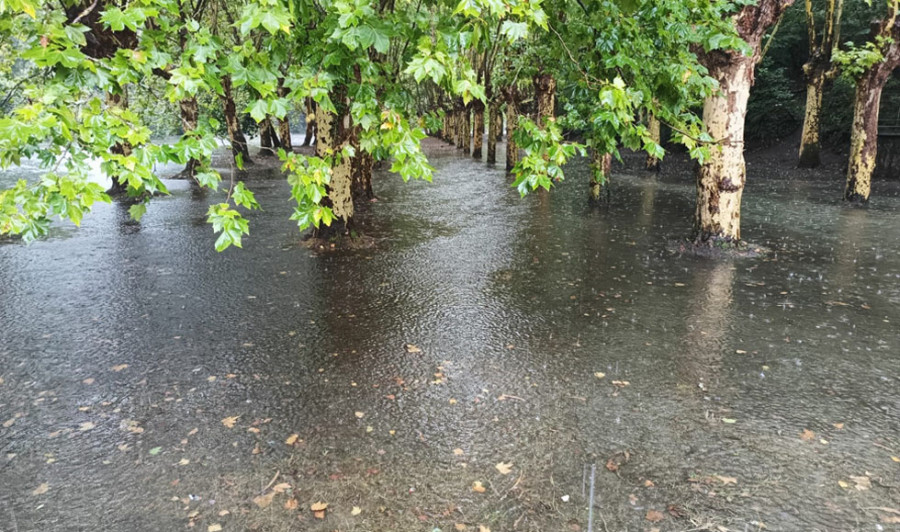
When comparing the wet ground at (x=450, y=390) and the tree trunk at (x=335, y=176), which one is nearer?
the wet ground at (x=450, y=390)

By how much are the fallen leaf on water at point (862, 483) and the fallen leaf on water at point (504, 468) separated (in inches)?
88.0

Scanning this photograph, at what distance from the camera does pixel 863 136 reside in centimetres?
1522

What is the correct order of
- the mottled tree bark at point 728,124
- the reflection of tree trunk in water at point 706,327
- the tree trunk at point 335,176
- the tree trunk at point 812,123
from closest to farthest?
the reflection of tree trunk in water at point 706,327 → the mottled tree bark at point 728,124 → the tree trunk at point 335,176 → the tree trunk at point 812,123

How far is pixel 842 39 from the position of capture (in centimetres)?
2625

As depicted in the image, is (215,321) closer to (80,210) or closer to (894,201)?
(80,210)

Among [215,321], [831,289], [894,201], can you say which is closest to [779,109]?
[894,201]

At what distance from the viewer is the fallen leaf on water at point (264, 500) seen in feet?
12.1

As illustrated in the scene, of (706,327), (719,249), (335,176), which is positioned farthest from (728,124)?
(335,176)

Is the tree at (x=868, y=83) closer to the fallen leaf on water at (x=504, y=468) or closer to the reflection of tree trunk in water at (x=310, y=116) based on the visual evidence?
the reflection of tree trunk in water at (x=310, y=116)

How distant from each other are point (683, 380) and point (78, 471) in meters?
4.93

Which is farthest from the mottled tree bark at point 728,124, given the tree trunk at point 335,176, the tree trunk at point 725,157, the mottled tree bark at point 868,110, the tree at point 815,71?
the tree at point 815,71

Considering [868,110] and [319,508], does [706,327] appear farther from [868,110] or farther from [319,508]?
[868,110]

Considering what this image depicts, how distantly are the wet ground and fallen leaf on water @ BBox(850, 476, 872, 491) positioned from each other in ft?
0.10

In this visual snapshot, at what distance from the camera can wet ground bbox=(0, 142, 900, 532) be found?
3.69 metres
